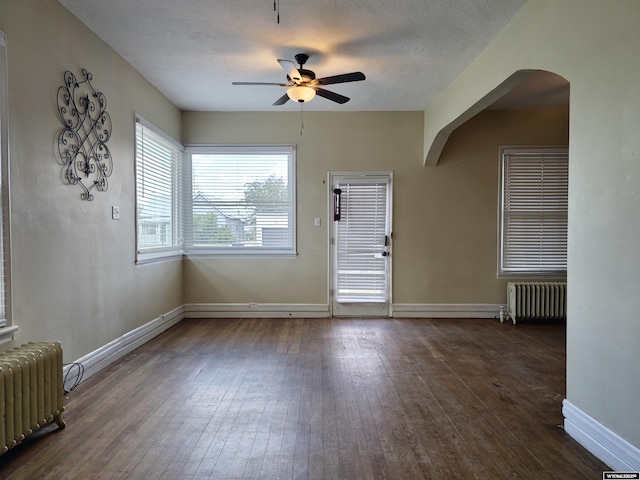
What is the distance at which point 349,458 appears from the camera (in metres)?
2.15

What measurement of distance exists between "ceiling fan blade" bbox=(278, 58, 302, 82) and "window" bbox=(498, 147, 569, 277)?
11.1 feet

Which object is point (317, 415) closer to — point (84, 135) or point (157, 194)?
point (84, 135)

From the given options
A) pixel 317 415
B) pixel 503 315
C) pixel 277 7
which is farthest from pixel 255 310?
pixel 277 7

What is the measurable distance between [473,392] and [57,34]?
4184 mm

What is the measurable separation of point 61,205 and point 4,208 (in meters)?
0.55

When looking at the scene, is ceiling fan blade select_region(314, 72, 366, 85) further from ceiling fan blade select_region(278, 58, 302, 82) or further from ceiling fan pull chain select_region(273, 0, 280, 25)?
ceiling fan pull chain select_region(273, 0, 280, 25)

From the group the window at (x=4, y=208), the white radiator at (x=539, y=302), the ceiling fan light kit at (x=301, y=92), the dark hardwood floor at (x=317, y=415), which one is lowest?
the dark hardwood floor at (x=317, y=415)

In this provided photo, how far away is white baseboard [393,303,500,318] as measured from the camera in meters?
5.55

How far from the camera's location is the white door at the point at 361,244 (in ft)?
18.4

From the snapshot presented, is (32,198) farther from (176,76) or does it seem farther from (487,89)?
(487,89)

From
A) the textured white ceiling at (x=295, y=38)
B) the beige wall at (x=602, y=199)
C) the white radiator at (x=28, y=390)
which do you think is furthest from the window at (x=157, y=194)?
the beige wall at (x=602, y=199)

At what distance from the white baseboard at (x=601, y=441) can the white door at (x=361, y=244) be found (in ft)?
10.7

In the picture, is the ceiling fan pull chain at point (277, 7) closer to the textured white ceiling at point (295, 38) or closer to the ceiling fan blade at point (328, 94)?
the textured white ceiling at point (295, 38)

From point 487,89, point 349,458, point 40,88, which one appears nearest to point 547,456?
point 349,458
